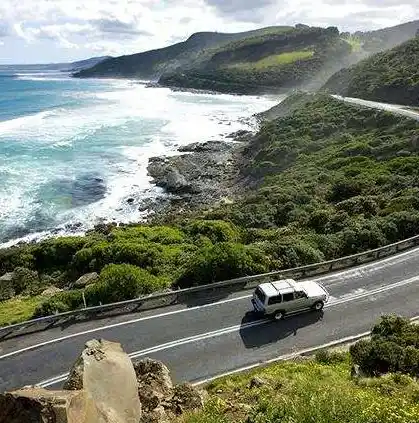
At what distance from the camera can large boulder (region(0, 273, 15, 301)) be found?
28.2 m

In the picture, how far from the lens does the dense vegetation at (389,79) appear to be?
3108 inches

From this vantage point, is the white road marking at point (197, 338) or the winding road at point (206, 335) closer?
the white road marking at point (197, 338)

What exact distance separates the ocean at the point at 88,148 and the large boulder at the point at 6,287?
13.4m

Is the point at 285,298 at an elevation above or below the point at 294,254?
above

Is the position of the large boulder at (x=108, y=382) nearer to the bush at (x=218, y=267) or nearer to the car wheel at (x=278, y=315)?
the car wheel at (x=278, y=315)

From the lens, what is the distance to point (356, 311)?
21219mm

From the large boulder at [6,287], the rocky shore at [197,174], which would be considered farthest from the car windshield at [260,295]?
the rocky shore at [197,174]

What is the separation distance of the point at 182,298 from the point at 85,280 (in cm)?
675

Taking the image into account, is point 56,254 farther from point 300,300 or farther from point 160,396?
point 160,396

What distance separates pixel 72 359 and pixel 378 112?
57.0 metres

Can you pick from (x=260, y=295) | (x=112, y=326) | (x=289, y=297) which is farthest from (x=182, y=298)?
(x=289, y=297)

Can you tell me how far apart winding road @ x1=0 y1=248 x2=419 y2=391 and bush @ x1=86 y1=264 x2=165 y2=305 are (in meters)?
1.40

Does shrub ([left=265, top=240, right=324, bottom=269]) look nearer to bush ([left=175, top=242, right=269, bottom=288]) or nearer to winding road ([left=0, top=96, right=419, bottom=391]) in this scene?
bush ([left=175, top=242, right=269, bottom=288])

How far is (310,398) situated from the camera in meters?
10.2
